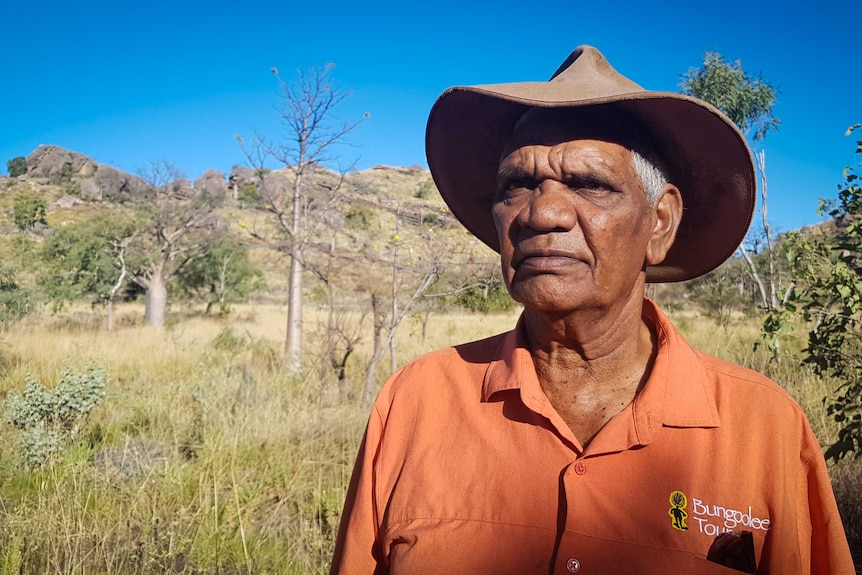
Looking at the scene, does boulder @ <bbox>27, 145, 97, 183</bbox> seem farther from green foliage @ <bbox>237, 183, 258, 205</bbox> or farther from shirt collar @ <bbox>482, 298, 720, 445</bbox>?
shirt collar @ <bbox>482, 298, 720, 445</bbox>

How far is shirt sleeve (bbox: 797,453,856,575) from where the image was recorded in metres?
1.11

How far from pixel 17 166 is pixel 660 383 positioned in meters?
79.8

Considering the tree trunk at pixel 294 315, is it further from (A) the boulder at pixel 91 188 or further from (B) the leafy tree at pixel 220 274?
(A) the boulder at pixel 91 188

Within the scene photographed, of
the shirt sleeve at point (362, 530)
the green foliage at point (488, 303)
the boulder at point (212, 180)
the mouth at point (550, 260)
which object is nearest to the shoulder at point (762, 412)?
the mouth at point (550, 260)

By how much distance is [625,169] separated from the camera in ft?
4.38

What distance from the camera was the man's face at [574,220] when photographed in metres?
1.29

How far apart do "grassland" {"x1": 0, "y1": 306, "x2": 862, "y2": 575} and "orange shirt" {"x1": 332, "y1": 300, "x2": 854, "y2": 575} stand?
2.13 metres

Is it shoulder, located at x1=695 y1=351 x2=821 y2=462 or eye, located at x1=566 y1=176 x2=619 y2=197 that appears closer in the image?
shoulder, located at x1=695 y1=351 x2=821 y2=462

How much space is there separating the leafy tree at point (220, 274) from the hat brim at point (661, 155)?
21118 mm

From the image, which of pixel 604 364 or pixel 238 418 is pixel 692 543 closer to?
pixel 604 364

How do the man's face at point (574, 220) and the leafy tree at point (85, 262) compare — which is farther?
the leafy tree at point (85, 262)

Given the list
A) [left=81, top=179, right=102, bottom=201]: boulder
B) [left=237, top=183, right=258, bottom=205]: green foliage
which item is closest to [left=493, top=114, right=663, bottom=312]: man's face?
[left=237, top=183, right=258, bottom=205]: green foliage

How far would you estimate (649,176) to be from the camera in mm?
1420

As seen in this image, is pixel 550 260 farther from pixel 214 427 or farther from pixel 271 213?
pixel 271 213
